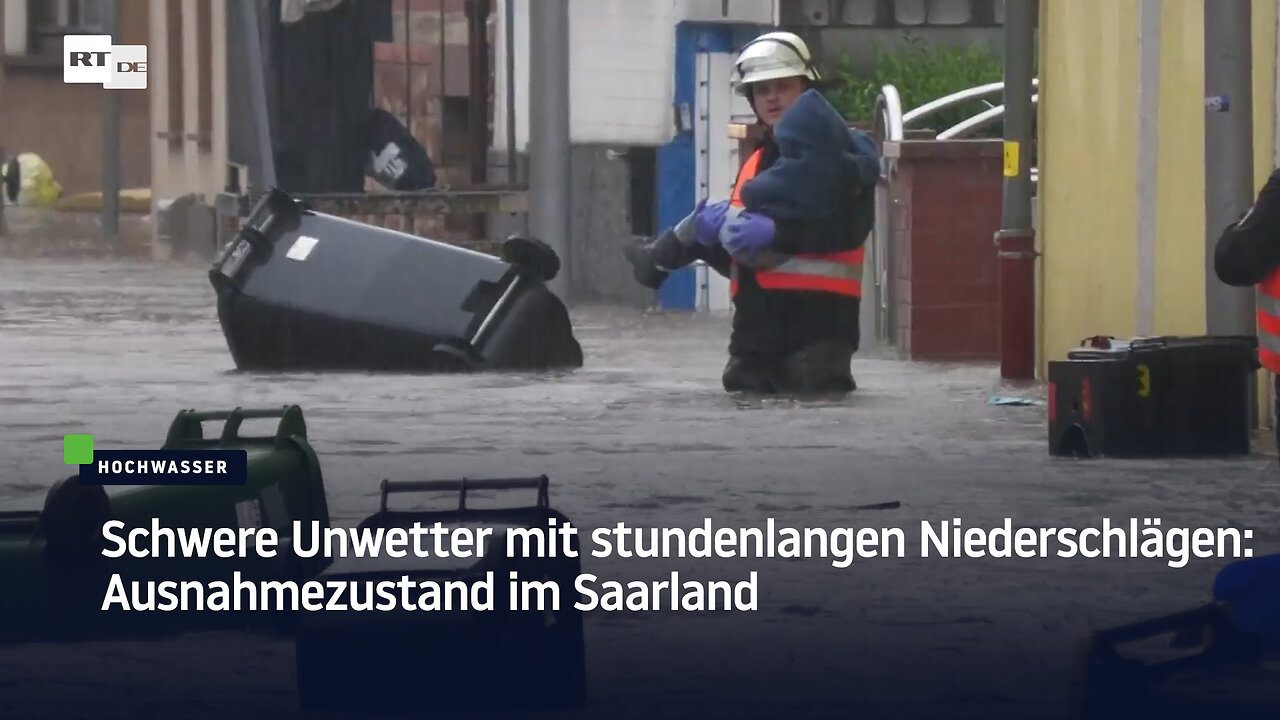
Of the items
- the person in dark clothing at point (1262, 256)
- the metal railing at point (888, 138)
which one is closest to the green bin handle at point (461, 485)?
the person in dark clothing at point (1262, 256)

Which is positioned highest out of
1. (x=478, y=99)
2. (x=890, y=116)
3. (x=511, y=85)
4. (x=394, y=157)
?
(x=511, y=85)

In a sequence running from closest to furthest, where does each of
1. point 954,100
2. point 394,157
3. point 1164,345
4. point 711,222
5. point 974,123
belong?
point 1164,345
point 711,222
point 974,123
point 954,100
point 394,157

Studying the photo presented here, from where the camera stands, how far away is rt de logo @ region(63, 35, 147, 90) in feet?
127

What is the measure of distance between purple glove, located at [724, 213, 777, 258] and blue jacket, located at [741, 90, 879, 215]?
0.05 metres

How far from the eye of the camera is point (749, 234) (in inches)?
548

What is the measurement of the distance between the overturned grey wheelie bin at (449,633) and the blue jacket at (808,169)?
7.42 m

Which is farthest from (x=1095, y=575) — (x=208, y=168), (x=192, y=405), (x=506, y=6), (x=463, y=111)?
(x=208, y=168)

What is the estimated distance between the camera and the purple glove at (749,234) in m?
13.9

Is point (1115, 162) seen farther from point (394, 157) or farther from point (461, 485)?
point (394, 157)

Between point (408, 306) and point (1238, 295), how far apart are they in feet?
16.6

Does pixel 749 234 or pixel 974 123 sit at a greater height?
pixel 974 123

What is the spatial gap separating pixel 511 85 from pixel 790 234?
10.7 m

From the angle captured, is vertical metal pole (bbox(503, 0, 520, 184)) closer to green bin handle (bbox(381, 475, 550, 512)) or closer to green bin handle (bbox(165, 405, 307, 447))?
green bin handle (bbox(165, 405, 307, 447))

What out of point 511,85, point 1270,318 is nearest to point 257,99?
point 511,85
